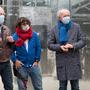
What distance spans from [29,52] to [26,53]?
47 mm

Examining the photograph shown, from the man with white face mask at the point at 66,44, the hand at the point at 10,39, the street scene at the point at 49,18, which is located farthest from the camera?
the street scene at the point at 49,18

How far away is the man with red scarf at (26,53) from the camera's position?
7738 millimetres

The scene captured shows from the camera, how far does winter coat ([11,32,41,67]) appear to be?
7.77 metres

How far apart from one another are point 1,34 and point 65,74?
1.15 m

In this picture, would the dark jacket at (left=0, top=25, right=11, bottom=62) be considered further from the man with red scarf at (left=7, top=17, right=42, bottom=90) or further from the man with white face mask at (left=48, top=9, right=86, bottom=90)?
the man with white face mask at (left=48, top=9, right=86, bottom=90)

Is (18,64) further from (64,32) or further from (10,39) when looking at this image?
(64,32)

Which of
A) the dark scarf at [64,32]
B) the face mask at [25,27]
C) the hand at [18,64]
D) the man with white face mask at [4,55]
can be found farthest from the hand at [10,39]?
the dark scarf at [64,32]

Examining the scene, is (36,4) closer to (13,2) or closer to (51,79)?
(13,2)

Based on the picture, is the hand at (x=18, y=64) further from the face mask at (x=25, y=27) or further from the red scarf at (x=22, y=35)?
the face mask at (x=25, y=27)

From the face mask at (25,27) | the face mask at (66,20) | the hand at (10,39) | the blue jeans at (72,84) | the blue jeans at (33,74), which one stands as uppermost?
the face mask at (66,20)

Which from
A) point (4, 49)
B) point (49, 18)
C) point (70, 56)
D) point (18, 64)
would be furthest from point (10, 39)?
point (49, 18)

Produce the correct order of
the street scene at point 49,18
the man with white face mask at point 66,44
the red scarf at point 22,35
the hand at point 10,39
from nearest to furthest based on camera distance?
the hand at point 10,39 → the red scarf at point 22,35 → the man with white face mask at point 66,44 → the street scene at point 49,18

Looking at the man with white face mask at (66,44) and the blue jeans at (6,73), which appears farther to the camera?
the man with white face mask at (66,44)

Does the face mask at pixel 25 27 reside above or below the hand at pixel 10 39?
above
